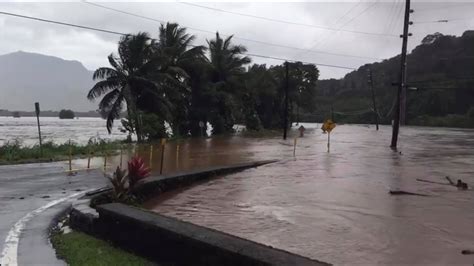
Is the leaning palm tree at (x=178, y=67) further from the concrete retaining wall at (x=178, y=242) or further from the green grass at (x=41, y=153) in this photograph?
the concrete retaining wall at (x=178, y=242)

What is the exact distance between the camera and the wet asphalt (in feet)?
26.7

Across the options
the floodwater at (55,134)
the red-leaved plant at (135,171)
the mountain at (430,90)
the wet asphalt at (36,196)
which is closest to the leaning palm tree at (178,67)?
the floodwater at (55,134)

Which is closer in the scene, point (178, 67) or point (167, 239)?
point (167, 239)

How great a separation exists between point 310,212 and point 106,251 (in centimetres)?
526

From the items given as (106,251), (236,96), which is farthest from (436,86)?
(106,251)

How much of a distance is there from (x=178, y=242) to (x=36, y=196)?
7.97 meters

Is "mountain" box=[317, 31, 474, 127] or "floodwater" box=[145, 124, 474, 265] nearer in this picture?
"floodwater" box=[145, 124, 474, 265]

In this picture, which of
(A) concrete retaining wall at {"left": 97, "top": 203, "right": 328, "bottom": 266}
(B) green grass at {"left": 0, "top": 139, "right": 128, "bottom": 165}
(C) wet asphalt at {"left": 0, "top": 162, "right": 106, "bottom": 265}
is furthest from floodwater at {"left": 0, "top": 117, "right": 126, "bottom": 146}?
(A) concrete retaining wall at {"left": 97, "top": 203, "right": 328, "bottom": 266}

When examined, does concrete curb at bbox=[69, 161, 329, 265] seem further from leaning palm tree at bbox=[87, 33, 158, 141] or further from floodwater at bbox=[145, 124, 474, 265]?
leaning palm tree at bbox=[87, 33, 158, 141]

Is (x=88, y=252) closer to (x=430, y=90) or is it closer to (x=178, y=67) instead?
(x=178, y=67)

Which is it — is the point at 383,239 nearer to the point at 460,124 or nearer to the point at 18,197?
the point at 18,197

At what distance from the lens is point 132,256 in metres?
7.50

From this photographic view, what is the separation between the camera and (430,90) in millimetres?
116000

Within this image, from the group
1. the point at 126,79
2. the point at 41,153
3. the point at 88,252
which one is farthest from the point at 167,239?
the point at 126,79
